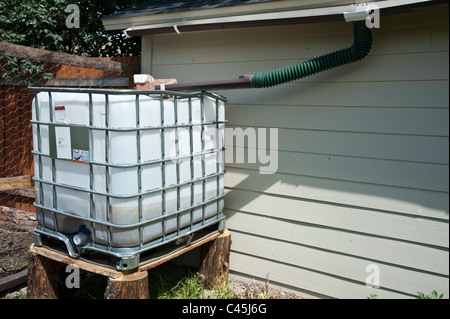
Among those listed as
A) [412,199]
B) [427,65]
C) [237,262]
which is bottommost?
[237,262]

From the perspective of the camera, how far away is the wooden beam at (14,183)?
4.14m

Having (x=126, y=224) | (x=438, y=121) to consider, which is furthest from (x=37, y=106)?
(x=438, y=121)

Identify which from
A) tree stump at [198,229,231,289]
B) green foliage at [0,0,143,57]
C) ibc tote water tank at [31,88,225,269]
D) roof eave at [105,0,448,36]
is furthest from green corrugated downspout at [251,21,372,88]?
green foliage at [0,0,143,57]

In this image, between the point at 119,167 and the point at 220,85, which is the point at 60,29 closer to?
the point at 220,85

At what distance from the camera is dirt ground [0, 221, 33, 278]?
3.56 meters

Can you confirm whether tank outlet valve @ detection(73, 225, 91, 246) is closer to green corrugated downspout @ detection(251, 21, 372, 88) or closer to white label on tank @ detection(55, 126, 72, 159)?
white label on tank @ detection(55, 126, 72, 159)

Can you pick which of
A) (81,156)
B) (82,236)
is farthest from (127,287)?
(81,156)

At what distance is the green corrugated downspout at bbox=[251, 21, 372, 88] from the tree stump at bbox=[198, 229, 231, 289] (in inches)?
51.0

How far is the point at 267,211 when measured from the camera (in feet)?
10.8

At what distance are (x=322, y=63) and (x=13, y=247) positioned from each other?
341 centimetres

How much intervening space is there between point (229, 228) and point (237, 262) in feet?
1.04

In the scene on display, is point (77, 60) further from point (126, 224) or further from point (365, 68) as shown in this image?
point (365, 68)

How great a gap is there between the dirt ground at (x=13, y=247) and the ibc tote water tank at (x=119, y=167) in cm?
99

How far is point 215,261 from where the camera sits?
10.6ft
